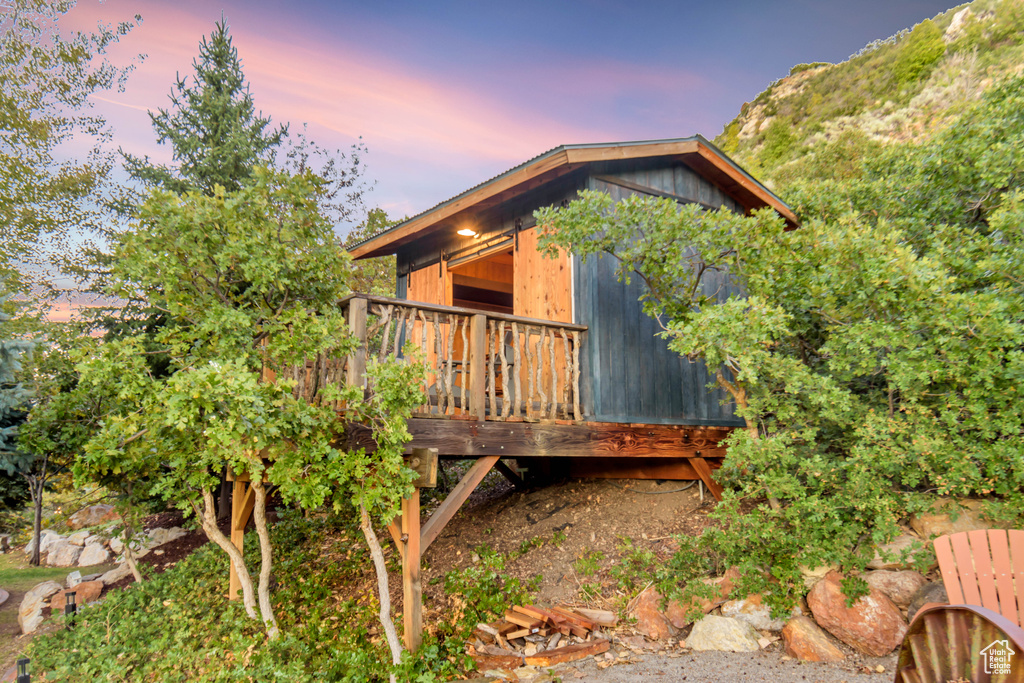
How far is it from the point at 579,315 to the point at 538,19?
2125 centimetres

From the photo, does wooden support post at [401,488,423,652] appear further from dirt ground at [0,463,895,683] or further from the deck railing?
the deck railing

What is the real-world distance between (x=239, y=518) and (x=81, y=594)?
3778mm

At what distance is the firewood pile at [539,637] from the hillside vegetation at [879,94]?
19173mm

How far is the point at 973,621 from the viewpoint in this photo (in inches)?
95.0

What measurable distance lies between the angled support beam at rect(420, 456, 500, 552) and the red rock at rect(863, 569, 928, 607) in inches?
132

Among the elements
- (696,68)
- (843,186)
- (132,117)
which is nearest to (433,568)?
(843,186)

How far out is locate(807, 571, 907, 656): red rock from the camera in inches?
182

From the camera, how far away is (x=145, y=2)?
1911 cm

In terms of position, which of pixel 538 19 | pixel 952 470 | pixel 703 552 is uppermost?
pixel 538 19

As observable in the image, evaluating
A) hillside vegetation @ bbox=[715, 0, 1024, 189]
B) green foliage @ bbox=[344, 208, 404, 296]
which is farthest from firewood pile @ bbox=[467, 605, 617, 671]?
hillside vegetation @ bbox=[715, 0, 1024, 189]

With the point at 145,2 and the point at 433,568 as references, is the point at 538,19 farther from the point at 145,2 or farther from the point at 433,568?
the point at 433,568

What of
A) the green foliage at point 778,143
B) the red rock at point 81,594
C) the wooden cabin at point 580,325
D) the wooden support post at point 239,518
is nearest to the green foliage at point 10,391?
the red rock at point 81,594

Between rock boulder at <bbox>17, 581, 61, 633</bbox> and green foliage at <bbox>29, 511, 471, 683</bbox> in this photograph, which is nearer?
green foliage at <bbox>29, 511, 471, 683</bbox>

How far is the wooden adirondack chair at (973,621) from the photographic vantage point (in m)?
2.26
